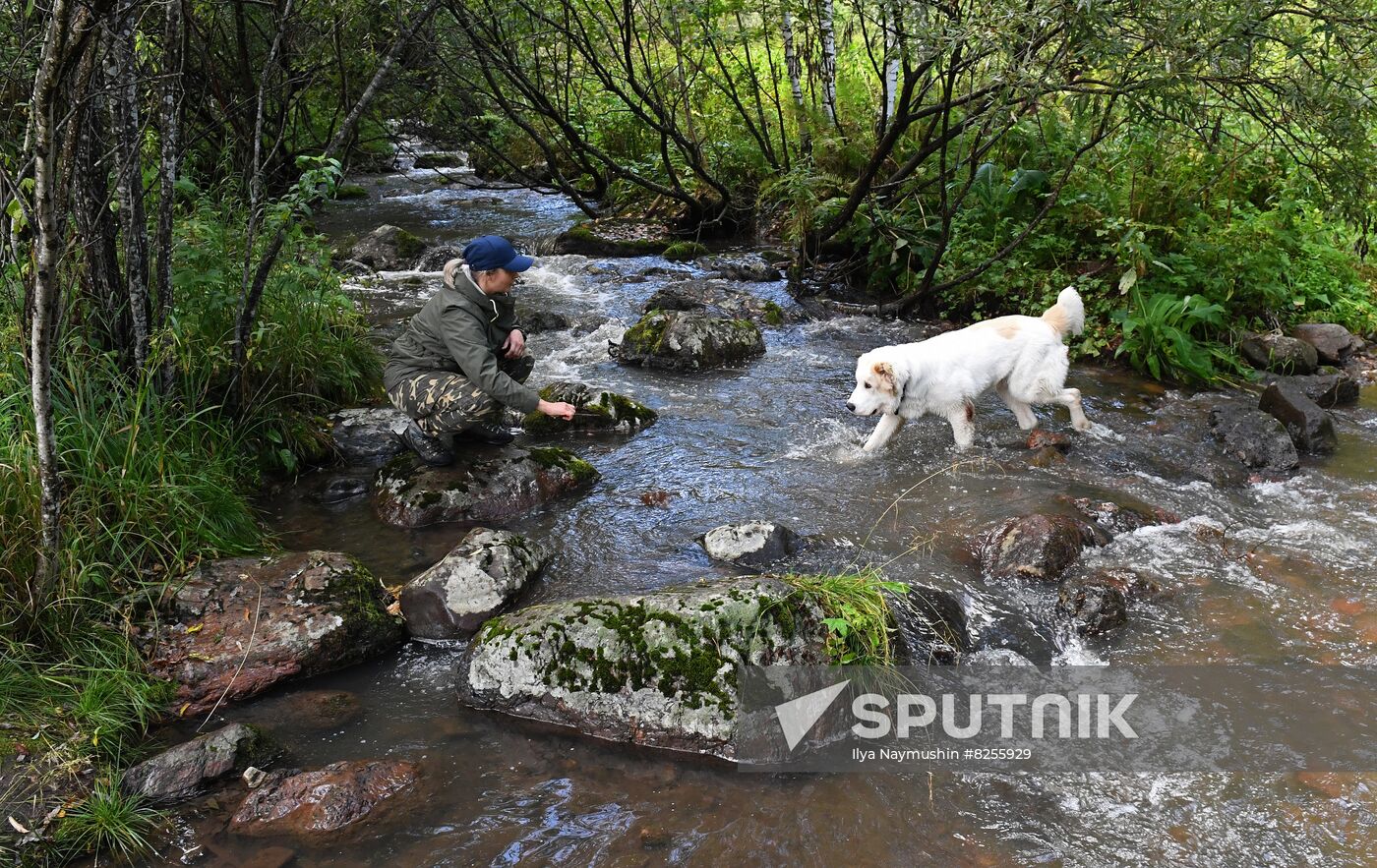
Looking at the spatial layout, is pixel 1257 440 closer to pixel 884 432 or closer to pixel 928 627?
pixel 884 432

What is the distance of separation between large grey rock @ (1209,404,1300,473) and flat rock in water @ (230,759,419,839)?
22.3ft

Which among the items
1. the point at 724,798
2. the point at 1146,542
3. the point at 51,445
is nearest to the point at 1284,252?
the point at 1146,542

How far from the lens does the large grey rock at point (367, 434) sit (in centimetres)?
736

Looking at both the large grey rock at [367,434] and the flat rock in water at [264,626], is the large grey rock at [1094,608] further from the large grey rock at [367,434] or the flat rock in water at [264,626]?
the large grey rock at [367,434]

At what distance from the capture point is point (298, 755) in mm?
4109

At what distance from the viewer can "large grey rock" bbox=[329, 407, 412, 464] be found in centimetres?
736

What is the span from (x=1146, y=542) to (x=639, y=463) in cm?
387

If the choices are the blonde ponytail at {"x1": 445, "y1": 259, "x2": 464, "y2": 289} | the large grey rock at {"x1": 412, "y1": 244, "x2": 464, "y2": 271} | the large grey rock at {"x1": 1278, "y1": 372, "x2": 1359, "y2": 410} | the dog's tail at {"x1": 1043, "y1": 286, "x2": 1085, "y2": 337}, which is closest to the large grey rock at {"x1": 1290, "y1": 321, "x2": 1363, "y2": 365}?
the large grey rock at {"x1": 1278, "y1": 372, "x2": 1359, "y2": 410}

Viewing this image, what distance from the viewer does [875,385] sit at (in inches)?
271

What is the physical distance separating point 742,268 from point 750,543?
823 cm

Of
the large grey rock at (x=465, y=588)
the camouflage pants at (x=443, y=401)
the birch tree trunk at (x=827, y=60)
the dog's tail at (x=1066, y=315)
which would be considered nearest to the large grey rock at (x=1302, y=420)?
the dog's tail at (x=1066, y=315)

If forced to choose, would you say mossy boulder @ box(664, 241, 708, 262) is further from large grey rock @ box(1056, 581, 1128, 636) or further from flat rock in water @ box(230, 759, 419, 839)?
flat rock in water @ box(230, 759, 419, 839)

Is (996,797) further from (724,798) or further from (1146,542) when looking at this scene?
(1146,542)

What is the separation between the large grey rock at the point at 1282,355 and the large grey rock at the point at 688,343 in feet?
17.4
